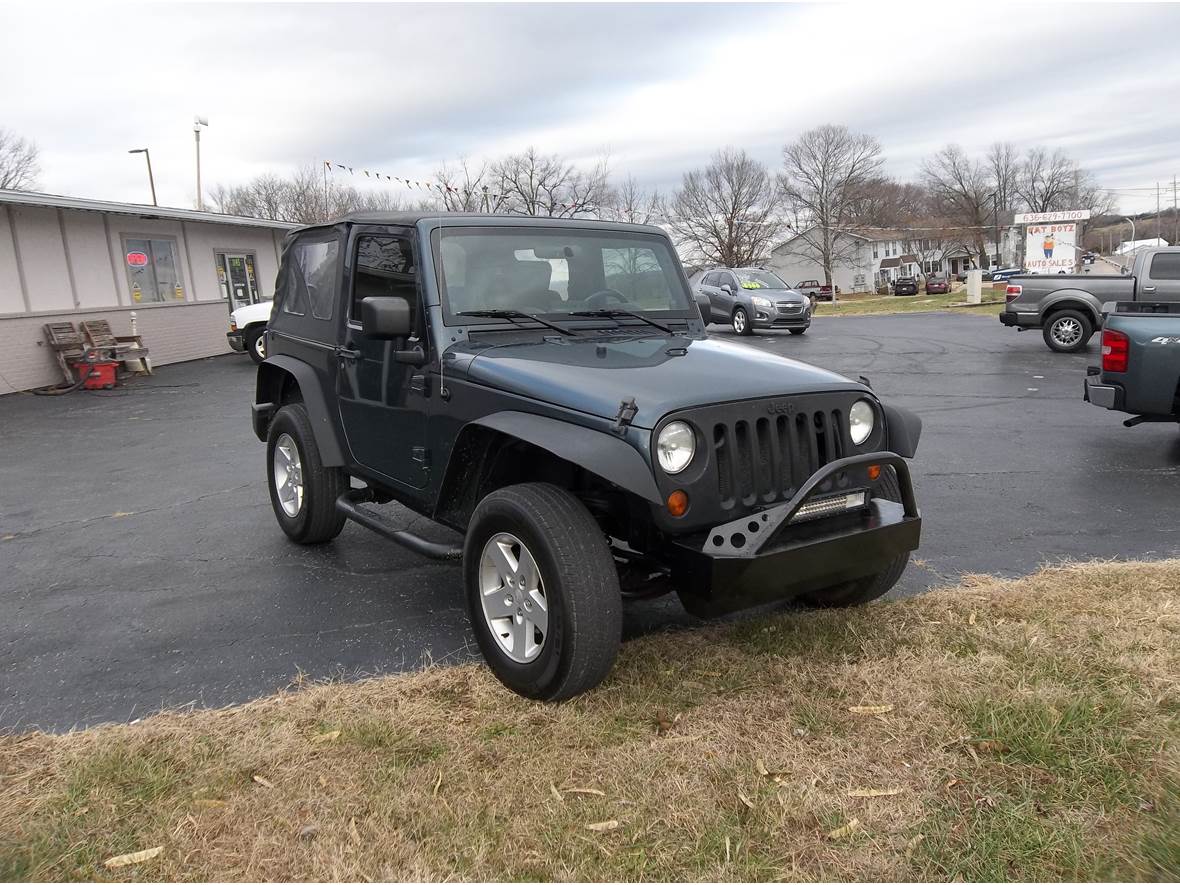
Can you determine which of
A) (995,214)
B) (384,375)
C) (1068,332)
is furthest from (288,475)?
(995,214)

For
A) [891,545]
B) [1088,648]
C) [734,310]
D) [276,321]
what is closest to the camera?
[891,545]

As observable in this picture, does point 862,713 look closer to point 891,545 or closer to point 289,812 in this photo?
point 891,545

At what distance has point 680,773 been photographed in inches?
114

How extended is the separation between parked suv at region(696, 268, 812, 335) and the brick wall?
11582 millimetres

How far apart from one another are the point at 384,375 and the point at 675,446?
1.87 metres

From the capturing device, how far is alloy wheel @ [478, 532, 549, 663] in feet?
10.8

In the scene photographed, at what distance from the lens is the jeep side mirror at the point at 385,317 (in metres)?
3.79

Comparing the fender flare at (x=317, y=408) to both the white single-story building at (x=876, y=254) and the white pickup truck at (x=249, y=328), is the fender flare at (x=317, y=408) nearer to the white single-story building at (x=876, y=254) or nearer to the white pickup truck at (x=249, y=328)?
the white pickup truck at (x=249, y=328)

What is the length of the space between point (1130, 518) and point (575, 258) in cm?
416

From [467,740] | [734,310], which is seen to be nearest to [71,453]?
[467,740]

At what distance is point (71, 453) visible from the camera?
30.7 feet

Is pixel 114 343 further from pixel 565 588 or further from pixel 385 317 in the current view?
pixel 565 588

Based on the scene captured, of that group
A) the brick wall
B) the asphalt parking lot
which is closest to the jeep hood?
the asphalt parking lot

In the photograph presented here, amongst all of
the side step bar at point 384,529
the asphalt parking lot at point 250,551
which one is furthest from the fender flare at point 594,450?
the asphalt parking lot at point 250,551
